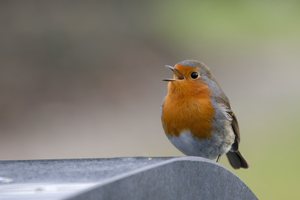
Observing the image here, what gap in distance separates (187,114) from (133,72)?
1056cm

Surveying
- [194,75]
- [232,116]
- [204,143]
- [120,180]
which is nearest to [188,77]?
[194,75]

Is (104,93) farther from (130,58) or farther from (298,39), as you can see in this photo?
(298,39)

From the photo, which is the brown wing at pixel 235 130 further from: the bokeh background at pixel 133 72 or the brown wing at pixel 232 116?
the bokeh background at pixel 133 72

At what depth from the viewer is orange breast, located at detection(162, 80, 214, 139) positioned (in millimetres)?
6082

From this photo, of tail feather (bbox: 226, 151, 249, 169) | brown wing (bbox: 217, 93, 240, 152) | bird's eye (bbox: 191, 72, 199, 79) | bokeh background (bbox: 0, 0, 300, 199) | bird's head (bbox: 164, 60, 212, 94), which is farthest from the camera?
bokeh background (bbox: 0, 0, 300, 199)

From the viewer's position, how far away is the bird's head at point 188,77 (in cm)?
626

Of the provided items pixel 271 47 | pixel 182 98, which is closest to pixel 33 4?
pixel 271 47

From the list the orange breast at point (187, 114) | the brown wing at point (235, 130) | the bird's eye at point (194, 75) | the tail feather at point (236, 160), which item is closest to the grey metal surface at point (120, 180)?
the orange breast at point (187, 114)

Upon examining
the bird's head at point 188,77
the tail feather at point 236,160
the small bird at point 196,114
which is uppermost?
the bird's head at point 188,77

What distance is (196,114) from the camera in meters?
6.15

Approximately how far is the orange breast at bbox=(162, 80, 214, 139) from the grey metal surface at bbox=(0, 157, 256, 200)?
101 inches

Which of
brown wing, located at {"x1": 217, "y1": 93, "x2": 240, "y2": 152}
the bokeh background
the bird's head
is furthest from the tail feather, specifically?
the bokeh background

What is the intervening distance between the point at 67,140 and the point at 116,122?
1476 mm

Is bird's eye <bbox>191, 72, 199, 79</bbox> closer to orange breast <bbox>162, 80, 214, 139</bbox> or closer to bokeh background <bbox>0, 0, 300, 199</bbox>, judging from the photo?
orange breast <bbox>162, 80, 214, 139</bbox>
